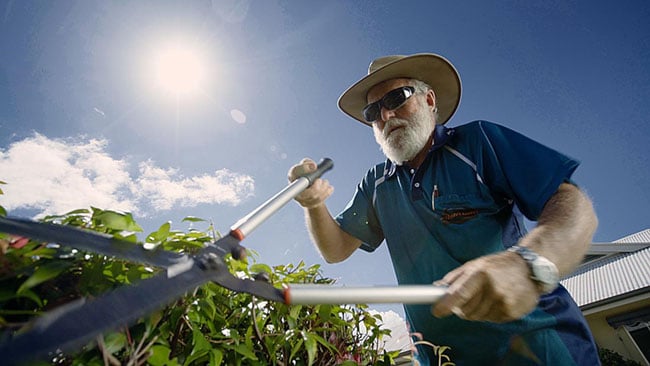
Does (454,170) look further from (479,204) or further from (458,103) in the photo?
(458,103)

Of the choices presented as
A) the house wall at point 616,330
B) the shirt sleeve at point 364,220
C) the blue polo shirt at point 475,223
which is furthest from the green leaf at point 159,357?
the house wall at point 616,330

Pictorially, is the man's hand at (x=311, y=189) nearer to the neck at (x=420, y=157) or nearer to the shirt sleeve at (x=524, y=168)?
the neck at (x=420, y=157)

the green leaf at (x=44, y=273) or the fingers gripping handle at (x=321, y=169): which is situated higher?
the fingers gripping handle at (x=321, y=169)

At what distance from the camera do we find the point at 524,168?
1884mm

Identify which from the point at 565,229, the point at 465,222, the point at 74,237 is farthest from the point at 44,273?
the point at 465,222

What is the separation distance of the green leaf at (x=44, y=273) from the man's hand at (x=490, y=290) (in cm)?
99

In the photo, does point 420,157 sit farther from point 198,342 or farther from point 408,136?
point 198,342

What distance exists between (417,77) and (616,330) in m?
13.3

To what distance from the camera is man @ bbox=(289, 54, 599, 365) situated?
1.17m

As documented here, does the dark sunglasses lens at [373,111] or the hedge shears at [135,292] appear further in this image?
the dark sunglasses lens at [373,111]

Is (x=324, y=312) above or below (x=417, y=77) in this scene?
below

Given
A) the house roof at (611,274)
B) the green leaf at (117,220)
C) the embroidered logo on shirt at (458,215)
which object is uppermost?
the embroidered logo on shirt at (458,215)

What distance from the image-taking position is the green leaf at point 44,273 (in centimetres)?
73

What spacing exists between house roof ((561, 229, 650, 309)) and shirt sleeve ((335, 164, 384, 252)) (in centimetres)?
1178
